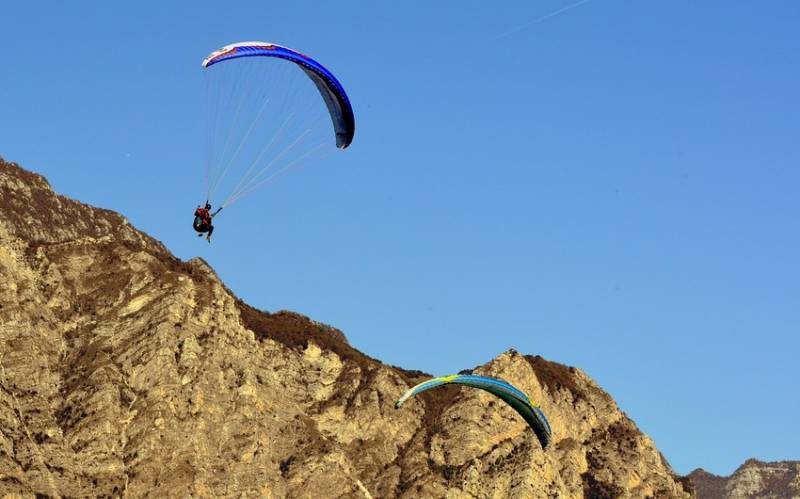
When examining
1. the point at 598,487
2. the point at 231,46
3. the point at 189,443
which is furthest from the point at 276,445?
A: the point at 231,46

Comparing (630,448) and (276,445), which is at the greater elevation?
(630,448)

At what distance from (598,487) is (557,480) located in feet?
20.9

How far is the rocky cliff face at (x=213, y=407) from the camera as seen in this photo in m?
88.8

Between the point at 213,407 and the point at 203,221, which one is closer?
the point at 203,221

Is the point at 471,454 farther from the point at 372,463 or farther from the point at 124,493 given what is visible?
the point at 124,493

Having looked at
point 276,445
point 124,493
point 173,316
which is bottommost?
point 124,493

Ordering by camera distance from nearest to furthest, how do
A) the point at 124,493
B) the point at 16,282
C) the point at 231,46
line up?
the point at 231,46
the point at 124,493
the point at 16,282

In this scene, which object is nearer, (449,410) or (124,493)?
(124,493)

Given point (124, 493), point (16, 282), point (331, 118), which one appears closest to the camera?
point (331, 118)

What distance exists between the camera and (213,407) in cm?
9506

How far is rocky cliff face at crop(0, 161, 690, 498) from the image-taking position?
8881cm

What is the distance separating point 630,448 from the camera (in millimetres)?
116500

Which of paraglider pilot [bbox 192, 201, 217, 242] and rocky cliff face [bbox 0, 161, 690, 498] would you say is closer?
paraglider pilot [bbox 192, 201, 217, 242]

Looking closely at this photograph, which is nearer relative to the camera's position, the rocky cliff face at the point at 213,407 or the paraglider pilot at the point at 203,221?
the paraglider pilot at the point at 203,221
